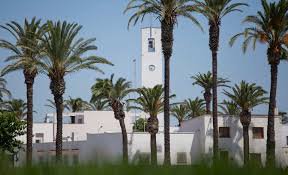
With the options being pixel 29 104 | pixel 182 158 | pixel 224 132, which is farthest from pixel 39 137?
pixel 182 158

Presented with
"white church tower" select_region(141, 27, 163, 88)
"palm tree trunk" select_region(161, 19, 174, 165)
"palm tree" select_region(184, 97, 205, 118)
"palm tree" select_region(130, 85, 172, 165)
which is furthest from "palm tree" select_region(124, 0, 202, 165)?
"white church tower" select_region(141, 27, 163, 88)

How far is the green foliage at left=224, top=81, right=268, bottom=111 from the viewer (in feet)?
175

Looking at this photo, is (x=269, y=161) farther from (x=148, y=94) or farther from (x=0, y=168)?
(x=148, y=94)

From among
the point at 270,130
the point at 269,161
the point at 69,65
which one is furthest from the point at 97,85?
the point at 269,161

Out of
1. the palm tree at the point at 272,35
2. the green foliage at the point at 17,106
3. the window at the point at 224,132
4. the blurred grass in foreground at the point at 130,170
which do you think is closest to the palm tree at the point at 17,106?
the green foliage at the point at 17,106

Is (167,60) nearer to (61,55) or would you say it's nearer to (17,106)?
(61,55)

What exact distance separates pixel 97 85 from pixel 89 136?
6216mm

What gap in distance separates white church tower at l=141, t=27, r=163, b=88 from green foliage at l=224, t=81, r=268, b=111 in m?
33.4

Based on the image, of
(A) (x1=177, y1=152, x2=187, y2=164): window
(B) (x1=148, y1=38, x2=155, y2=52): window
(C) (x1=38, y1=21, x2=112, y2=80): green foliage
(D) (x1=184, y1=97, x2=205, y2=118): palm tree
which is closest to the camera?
(A) (x1=177, y1=152, x2=187, y2=164): window

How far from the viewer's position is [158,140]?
186ft

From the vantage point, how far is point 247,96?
175 feet

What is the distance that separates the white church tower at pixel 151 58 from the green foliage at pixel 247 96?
33374 millimetres

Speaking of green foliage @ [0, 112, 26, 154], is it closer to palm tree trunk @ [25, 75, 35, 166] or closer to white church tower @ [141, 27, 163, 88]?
palm tree trunk @ [25, 75, 35, 166]

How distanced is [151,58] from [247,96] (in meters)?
36.6
